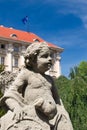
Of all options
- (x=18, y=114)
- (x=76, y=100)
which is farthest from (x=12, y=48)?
(x=18, y=114)

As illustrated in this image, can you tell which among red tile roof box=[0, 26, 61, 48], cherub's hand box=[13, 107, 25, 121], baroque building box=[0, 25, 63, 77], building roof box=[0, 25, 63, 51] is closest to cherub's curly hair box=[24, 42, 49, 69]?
cherub's hand box=[13, 107, 25, 121]

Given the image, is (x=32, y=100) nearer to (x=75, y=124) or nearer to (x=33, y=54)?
(x=33, y=54)

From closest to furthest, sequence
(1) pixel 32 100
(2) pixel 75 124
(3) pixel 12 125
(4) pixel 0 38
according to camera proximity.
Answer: (3) pixel 12 125 → (1) pixel 32 100 → (2) pixel 75 124 → (4) pixel 0 38

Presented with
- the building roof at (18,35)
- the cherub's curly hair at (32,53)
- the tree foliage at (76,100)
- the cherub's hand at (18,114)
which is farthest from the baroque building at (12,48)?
the cherub's hand at (18,114)

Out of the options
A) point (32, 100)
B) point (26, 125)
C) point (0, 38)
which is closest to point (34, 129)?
point (26, 125)

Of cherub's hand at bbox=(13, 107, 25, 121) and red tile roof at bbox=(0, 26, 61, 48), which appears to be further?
red tile roof at bbox=(0, 26, 61, 48)

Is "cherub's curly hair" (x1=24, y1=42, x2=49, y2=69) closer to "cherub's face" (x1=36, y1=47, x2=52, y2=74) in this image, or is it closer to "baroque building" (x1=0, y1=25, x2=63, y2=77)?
"cherub's face" (x1=36, y1=47, x2=52, y2=74)

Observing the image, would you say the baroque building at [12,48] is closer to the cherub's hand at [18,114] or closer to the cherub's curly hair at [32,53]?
the cherub's curly hair at [32,53]

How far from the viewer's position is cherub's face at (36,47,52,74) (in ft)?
13.3

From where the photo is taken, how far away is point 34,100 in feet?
12.7

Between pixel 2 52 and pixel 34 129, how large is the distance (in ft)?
198

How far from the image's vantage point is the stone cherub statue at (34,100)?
3.65 m

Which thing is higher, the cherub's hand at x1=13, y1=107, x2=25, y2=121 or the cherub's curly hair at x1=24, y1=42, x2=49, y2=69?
the cherub's curly hair at x1=24, y1=42, x2=49, y2=69

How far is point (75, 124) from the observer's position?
15.2m
